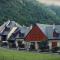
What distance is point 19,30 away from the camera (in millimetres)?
58719

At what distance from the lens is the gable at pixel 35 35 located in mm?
52719

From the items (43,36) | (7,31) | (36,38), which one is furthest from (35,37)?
(7,31)

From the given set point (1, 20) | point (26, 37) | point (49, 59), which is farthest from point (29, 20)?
point (49, 59)

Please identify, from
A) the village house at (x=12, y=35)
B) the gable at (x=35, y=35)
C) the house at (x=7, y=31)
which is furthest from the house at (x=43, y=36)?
the house at (x=7, y=31)

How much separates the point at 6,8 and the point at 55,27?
35.9 m

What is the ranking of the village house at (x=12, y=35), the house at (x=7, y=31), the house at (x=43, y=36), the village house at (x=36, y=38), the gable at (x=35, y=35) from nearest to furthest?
the village house at (x=36, y=38), the house at (x=43, y=36), the gable at (x=35, y=35), the village house at (x=12, y=35), the house at (x=7, y=31)

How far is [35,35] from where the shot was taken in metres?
54.0

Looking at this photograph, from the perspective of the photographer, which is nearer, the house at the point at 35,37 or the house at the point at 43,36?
the house at the point at 43,36

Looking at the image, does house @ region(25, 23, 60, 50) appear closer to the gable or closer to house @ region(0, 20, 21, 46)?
the gable

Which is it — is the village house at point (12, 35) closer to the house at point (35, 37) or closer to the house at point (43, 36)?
the house at point (35, 37)

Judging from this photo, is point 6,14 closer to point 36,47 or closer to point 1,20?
point 1,20

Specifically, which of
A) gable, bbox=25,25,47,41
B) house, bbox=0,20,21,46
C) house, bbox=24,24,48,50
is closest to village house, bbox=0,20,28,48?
house, bbox=0,20,21,46

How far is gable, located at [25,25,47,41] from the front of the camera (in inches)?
2076

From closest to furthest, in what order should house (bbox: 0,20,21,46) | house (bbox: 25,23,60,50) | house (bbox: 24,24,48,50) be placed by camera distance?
house (bbox: 25,23,60,50)
house (bbox: 24,24,48,50)
house (bbox: 0,20,21,46)
